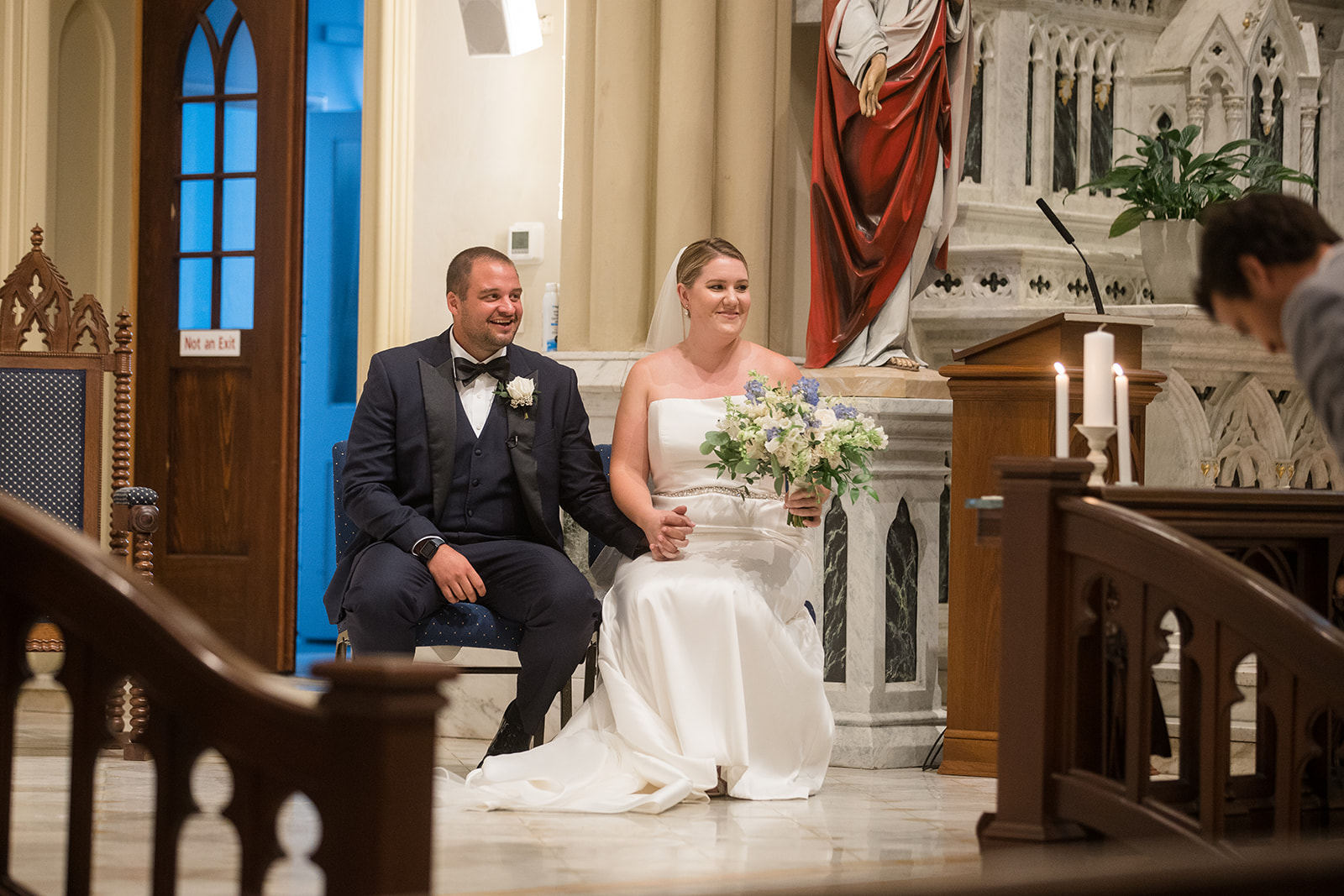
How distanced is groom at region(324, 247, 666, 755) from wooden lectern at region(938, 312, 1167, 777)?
1.05 metres

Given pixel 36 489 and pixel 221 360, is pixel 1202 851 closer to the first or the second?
pixel 36 489

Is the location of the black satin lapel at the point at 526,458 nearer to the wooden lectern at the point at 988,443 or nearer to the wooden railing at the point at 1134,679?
the wooden lectern at the point at 988,443

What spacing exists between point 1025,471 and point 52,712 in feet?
13.4

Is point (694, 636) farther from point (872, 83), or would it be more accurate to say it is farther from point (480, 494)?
point (872, 83)

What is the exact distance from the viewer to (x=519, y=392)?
4.36 m

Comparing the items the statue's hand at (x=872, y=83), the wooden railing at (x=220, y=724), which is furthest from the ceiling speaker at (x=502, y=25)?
the wooden railing at (x=220, y=724)

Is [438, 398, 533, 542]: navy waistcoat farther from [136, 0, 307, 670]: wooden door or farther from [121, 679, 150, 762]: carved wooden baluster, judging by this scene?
[136, 0, 307, 670]: wooden door

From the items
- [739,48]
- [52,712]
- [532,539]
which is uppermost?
[739,48]

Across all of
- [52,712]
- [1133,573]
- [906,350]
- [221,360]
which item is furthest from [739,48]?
[52,712]

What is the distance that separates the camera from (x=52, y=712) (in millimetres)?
5480

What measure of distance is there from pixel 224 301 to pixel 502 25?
1.81 meters

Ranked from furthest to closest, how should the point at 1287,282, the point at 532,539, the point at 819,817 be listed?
the point at 532,539 < the point at 819,817 < the point at 1287,282

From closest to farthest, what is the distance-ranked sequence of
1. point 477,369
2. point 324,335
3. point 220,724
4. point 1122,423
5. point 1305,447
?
point 220,724 → point 1122,423 → point 477,369 → point 1305,447 → point 324,335

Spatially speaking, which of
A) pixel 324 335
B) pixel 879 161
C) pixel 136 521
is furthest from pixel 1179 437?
pixel 324 335
